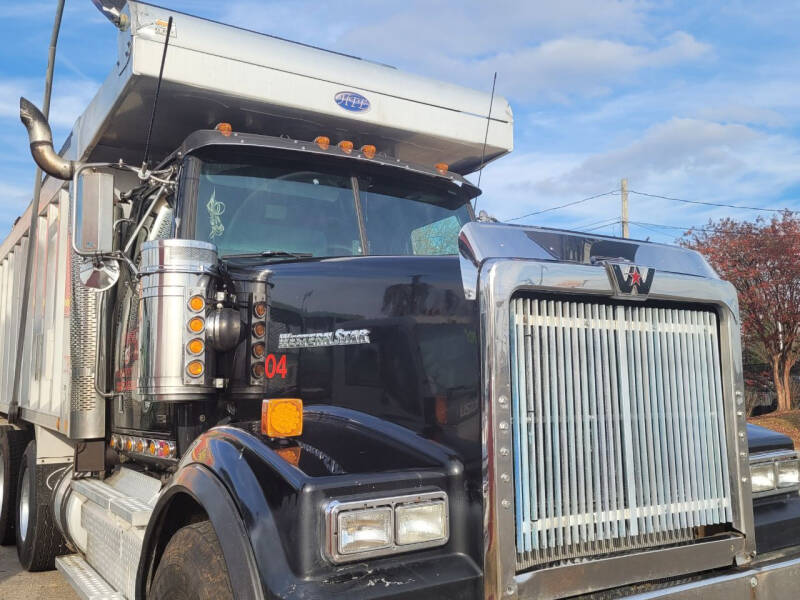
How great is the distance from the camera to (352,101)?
464cm

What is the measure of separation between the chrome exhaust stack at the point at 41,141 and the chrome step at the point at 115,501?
1.73m

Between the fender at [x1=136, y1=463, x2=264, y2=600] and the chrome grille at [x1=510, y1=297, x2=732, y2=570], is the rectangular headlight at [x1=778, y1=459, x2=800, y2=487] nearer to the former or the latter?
the chrome grille at [x1=510, y1=297, x2=732, y2=570]

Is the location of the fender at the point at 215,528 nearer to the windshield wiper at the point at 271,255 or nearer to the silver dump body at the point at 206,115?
the windshield wiper at the point at 271,255

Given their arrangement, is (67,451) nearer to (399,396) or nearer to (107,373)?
(107,373)

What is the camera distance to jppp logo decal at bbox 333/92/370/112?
15.1ft

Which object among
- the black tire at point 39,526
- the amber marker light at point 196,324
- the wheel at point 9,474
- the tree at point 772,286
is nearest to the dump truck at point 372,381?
the amber marker light at point 196,324

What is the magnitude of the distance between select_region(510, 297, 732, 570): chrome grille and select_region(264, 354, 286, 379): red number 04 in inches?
46.2

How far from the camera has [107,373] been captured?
4.76 metres

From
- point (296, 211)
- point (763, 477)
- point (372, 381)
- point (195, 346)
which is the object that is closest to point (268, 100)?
point (296, 211)

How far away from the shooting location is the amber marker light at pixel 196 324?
336cm

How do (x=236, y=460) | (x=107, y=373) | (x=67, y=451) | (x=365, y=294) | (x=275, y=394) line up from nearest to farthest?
(x=236, y=460) → (x=365, y=294) → (x=275, y=394) → (x=107, y=373) → (x=67, y=451)

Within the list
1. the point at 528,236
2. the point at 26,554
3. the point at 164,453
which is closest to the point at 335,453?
the point at 528,236

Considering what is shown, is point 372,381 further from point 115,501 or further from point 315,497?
point 115,501

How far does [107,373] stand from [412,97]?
8.69 ft
